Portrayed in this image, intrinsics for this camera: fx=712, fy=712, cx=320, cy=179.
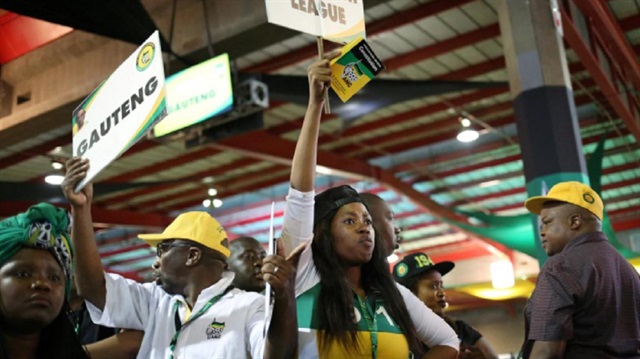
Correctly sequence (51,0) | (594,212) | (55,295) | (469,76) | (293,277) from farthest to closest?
(469,76), (51,0), (594,212), (293,277), (55,295)

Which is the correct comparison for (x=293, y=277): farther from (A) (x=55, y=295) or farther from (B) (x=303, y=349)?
(A) (x=55, y=295)

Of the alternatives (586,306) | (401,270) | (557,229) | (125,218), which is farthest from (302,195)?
(125,218)

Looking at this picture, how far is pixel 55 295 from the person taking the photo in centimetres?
174

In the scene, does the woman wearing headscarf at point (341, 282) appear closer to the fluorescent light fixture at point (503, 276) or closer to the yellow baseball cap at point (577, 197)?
the yellow baseball cap at point (577, 197)

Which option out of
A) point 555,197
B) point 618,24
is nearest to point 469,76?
point 618,24

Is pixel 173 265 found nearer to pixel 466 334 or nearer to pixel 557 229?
pixel 557 229

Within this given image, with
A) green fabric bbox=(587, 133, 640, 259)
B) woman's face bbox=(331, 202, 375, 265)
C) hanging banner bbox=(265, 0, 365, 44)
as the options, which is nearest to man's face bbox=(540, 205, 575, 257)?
woman's face bbox=(331, 202, 375, 265)

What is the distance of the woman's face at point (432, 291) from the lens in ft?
12.2

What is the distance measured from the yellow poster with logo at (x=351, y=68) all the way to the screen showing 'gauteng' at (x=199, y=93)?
3918 mm

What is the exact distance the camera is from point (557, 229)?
3.06 m

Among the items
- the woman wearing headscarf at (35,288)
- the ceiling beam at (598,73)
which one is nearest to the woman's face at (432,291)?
the woman wearing headscarf at (35,288)

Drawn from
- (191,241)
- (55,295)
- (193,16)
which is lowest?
(55,295)

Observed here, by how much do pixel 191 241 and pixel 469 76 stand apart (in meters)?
7.74

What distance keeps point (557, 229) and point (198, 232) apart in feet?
4.99
